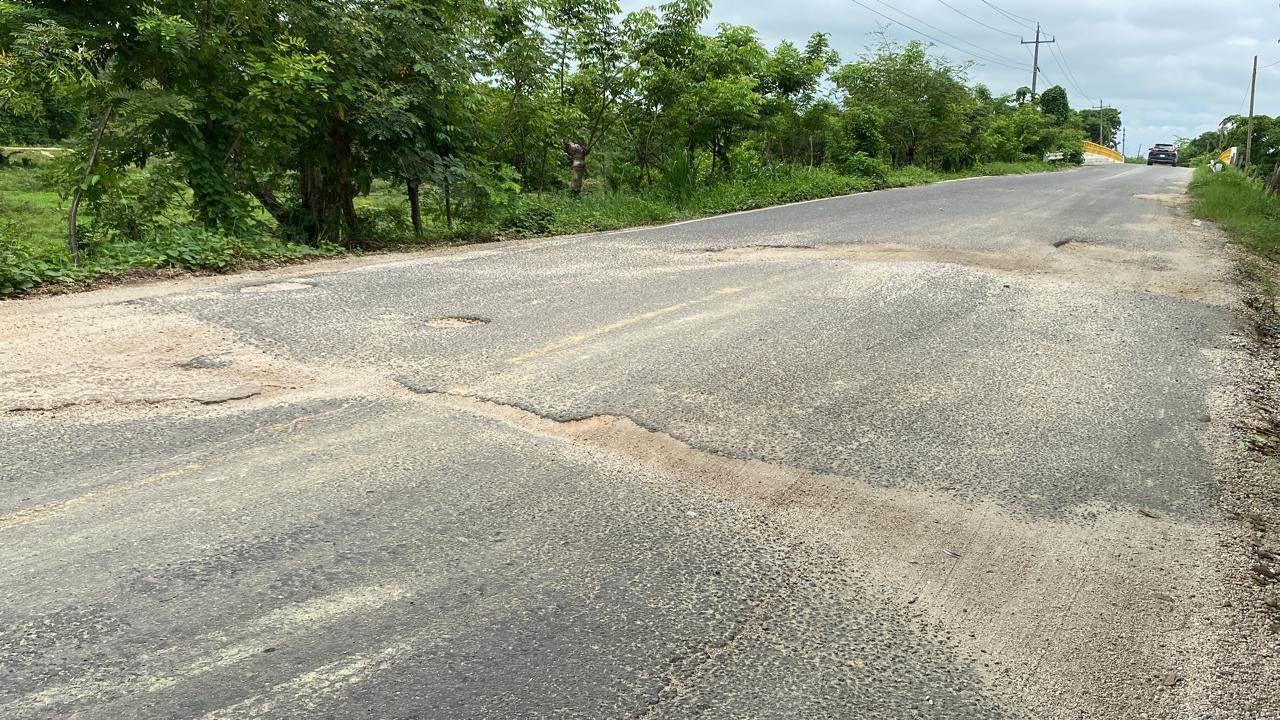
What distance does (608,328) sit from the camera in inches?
222

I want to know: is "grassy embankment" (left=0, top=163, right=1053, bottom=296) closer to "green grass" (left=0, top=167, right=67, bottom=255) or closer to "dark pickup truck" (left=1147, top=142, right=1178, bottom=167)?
"green grass" (left=0, top=167, right=67, bottom=255)

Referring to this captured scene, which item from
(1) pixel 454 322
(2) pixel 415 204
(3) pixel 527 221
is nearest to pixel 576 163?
(3) pixel 527 221

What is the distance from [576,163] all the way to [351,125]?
5.79 metres

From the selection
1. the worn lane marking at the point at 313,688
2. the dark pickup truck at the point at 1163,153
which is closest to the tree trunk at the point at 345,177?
the worn lane marking at the point at 313,688

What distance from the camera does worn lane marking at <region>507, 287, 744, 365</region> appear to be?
490 centimetres

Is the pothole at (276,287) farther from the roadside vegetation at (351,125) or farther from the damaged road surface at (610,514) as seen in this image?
the roadside vegetation at (351,125)

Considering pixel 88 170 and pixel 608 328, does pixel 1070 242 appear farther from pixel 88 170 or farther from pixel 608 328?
pixel 88 170

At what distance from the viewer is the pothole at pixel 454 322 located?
5561 mm

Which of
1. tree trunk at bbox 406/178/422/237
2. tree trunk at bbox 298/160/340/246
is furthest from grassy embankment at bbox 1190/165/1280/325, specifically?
tree trunk at bbox 298/160/340/246

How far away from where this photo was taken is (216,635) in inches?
88.7

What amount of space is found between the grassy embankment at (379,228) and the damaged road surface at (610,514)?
1.05 metres

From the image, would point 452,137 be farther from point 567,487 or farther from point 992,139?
point 992,139

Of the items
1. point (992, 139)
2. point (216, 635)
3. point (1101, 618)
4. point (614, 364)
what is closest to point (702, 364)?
point (614, 364)

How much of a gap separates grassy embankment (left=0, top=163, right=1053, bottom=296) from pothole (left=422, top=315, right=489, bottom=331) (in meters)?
3.04
